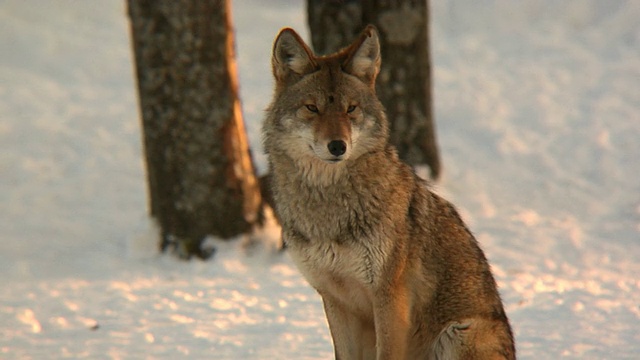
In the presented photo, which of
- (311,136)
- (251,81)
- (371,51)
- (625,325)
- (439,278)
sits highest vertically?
(251,81)

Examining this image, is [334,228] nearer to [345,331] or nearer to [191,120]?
[345,331]

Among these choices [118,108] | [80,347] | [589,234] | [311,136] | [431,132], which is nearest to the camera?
[311,136]

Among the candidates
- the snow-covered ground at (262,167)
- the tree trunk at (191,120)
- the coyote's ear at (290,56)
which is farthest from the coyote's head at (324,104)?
the tree trunk at (191,120)

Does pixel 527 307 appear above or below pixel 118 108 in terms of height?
below

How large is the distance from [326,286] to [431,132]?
5233 millimetres

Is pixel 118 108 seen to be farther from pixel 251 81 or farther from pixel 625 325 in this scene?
pixel 625 325

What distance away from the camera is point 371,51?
17.3ft

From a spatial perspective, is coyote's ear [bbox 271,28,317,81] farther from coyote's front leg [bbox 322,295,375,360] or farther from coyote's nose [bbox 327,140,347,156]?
coyote's front leg [bbox 322,295,375,360]

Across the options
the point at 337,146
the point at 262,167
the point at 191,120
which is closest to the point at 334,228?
the point at 337,146

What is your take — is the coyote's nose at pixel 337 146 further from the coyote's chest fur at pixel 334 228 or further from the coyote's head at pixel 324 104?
the coyote's chest fur at pixel 334 228

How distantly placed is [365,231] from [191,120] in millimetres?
3681

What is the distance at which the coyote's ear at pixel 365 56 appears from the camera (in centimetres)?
518

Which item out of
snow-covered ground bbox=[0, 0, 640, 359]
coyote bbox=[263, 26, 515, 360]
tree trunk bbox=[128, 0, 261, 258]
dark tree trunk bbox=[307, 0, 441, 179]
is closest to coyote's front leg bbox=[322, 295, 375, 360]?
coyote bbox=[263, 26, 515, 360]

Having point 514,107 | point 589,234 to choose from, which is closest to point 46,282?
point 589,234
